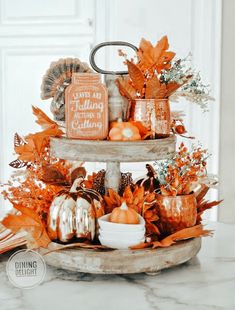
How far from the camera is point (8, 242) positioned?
1.24 meters

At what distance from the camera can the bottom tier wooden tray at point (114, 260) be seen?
105 cm

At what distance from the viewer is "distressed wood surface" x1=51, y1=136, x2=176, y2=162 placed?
1.09 m

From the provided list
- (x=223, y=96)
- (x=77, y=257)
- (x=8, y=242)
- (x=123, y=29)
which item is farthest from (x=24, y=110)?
(x=77, y=257)

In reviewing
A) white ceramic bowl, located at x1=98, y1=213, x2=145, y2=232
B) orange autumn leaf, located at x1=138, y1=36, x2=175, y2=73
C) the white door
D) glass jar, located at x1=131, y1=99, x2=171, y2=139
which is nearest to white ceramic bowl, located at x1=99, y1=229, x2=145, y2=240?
white ceramic bowl, located at x1=98, y1=213, x2=145, y2=232

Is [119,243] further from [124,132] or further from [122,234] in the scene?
[124,132]

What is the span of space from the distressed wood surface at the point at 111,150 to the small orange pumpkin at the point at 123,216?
0.33 feet

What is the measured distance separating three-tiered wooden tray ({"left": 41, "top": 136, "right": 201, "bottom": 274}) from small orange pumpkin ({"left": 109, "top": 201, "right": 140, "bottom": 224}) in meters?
0.06

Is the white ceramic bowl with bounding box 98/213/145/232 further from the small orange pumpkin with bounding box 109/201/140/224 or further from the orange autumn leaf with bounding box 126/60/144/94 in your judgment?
the orange autumn leaf with bounding box 126/60/144/94

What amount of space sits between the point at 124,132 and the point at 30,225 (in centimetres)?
28

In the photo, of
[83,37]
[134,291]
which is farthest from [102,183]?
[83,37]

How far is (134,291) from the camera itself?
1.03m

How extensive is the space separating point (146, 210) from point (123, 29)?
6.74 ft

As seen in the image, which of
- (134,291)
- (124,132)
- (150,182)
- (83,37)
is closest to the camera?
(134,291)

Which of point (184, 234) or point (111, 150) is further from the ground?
point (111, 150)
